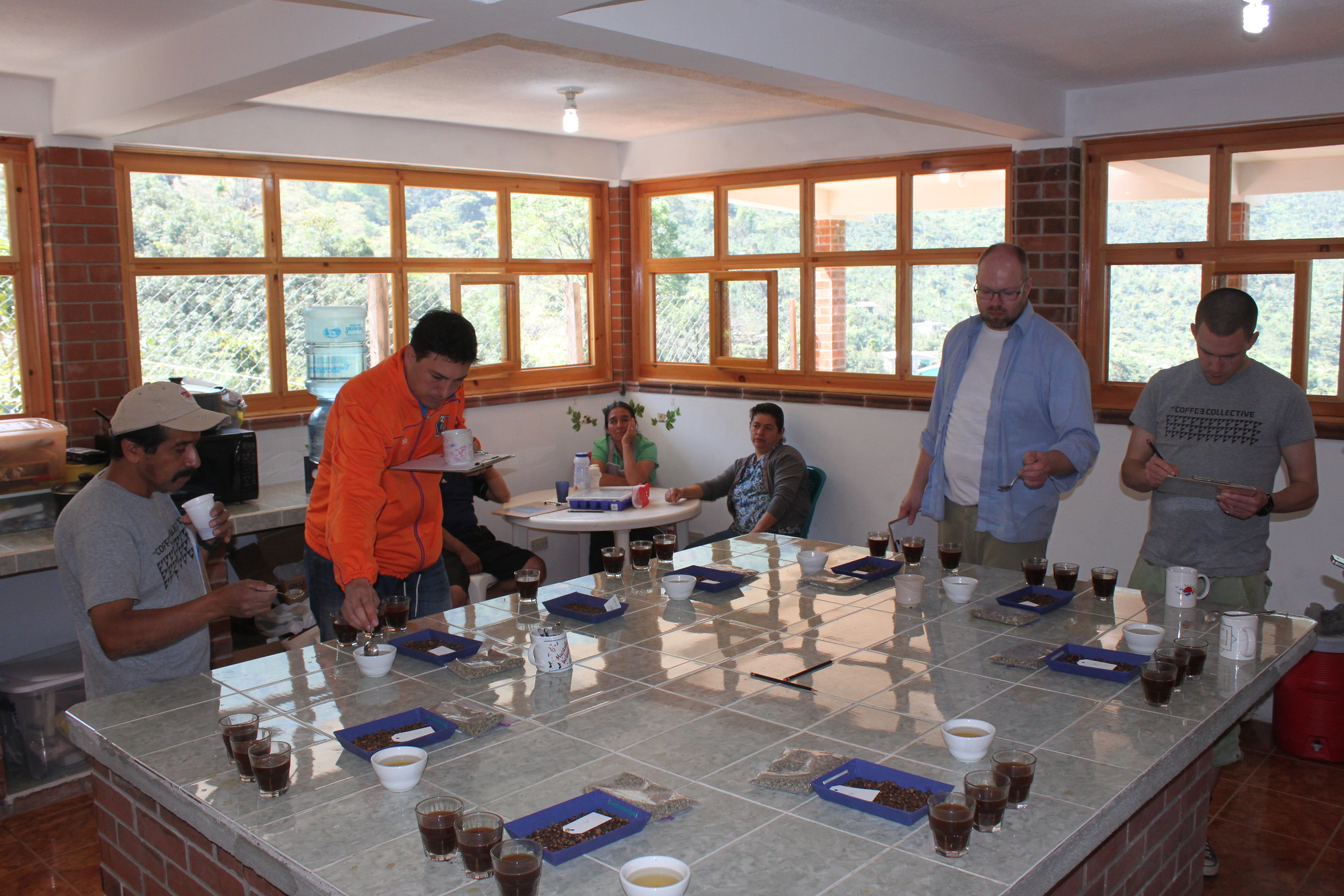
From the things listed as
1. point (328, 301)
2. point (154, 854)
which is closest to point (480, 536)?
point (328, 301)

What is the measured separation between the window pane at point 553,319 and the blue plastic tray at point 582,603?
372 centimetres

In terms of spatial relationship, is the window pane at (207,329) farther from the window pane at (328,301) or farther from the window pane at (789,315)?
the window pane at (789,315)

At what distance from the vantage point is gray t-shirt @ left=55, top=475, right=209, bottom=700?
7.91 feet

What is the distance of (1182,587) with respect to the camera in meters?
2.67

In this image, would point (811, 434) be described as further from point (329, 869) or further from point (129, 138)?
point (329, 869)

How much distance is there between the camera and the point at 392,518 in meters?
2.95

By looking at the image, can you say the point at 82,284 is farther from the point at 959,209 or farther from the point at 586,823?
the point at 959,209

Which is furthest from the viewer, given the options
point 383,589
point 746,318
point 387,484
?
point 746,318

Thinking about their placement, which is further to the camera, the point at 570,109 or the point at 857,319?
the point at 857,319

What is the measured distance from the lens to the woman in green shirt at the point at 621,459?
5.88m

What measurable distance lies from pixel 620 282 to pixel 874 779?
17.3ft

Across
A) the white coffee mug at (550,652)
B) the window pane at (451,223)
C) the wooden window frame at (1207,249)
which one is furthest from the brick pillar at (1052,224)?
the white coffee mug at (550,652)

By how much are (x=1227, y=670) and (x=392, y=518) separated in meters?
2.11

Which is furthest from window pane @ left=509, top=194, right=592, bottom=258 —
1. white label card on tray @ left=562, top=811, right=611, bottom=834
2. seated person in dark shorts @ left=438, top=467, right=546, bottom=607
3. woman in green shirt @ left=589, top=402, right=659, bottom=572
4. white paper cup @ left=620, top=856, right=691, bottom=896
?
white paper cup @ left=620, top=856, right=691, bottom=896
